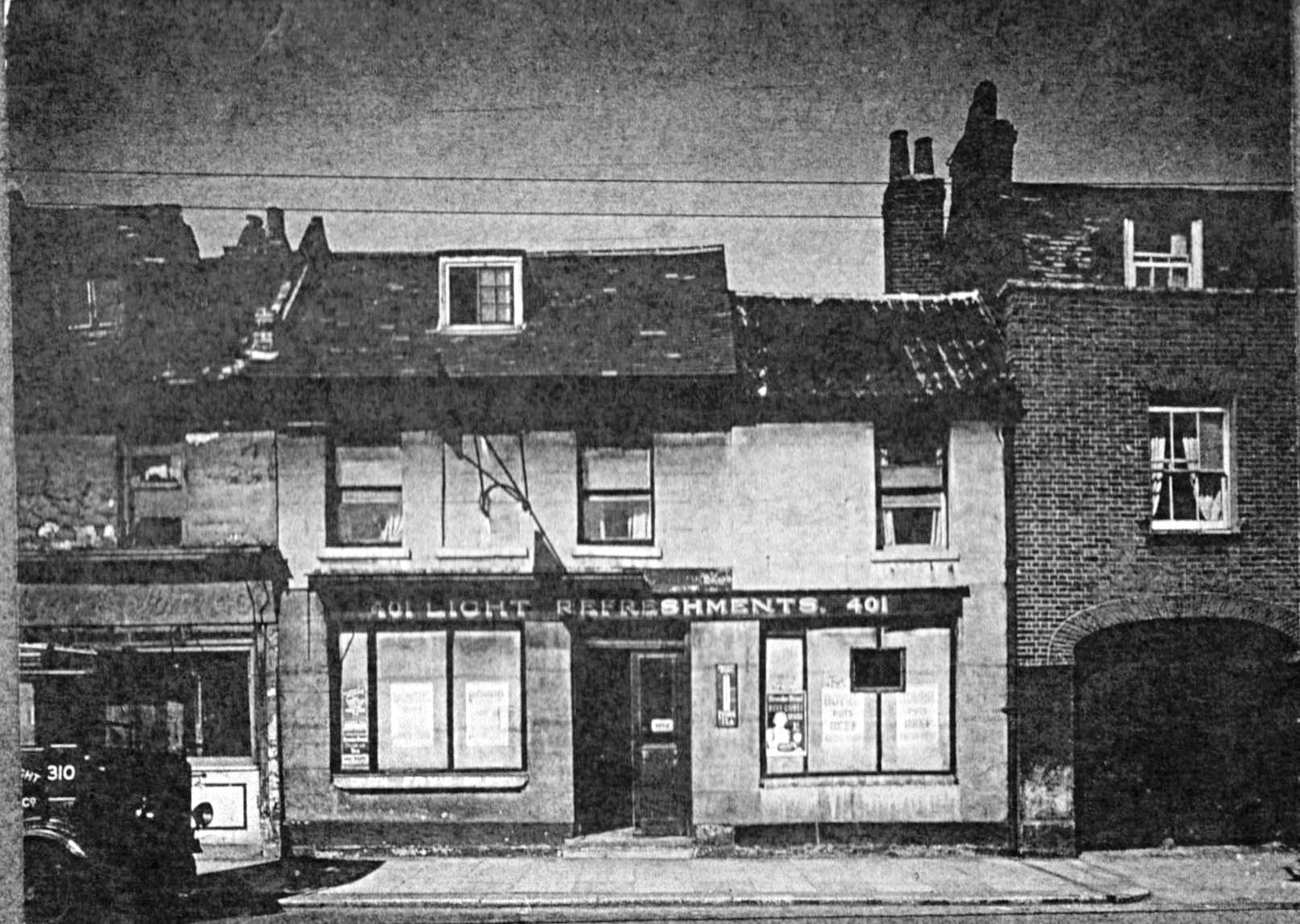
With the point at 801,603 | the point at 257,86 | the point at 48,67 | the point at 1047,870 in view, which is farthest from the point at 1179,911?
the point at 48,67

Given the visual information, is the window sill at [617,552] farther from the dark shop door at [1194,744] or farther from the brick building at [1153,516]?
the dark shop door at [1194,744]

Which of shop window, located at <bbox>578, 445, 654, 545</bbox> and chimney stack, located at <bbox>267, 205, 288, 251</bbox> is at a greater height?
chimney stack, located at <bbox>267, 205, 288, 251</bbox>

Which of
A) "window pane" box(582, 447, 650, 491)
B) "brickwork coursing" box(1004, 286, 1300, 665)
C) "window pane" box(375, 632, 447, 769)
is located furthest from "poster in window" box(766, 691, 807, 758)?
"window pane" box(375, 632, 447, 769)

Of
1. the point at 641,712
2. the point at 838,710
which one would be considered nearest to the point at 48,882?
the point at 641,712

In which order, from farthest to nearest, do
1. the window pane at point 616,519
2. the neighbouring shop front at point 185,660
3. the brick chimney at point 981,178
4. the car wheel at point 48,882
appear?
the window pane at point 616,519
the brick chimney at point 981,178
the neighbouring shop front at point 185,660
the car wheel at point 48,882

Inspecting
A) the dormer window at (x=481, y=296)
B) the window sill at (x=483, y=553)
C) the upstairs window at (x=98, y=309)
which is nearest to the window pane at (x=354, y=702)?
the window sill at (x=483, y=553)

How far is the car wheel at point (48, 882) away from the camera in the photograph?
7.49 meters

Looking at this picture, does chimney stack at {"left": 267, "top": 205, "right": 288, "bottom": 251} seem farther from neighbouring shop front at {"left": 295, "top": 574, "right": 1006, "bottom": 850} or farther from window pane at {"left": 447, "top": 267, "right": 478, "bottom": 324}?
neighbouring shop front at {"left": 295, "top": 574, "right": 1006, "bottom": 850}

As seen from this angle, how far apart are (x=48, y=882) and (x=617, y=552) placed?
13.7 feet

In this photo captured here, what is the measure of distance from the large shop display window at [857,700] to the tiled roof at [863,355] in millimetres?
1611

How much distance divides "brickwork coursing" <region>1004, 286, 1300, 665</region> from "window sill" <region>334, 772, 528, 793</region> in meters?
3.56

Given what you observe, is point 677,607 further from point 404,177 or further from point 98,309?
point 98,309

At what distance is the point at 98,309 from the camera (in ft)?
25.4

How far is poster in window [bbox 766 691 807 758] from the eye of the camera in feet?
26.3
